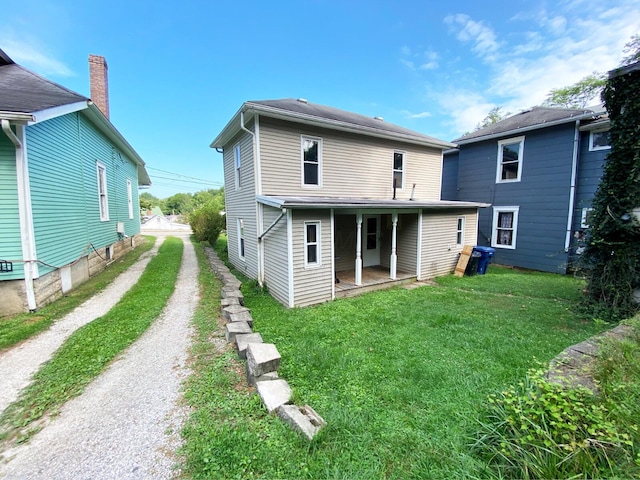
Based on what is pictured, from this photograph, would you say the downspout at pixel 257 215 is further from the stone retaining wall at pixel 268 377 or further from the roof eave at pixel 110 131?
the roof eave at pixel 110 131

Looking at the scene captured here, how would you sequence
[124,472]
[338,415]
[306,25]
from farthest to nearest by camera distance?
1. [306,25]
2. [338,415]
3. [124,472]

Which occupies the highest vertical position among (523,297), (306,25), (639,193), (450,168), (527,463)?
(306,25)

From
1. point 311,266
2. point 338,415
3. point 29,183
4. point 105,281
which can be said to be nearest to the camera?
point 338,415

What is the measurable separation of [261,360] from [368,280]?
18.7 ft

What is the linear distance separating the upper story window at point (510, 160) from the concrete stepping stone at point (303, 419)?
12.5 m

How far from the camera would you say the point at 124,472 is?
2070 millimetres

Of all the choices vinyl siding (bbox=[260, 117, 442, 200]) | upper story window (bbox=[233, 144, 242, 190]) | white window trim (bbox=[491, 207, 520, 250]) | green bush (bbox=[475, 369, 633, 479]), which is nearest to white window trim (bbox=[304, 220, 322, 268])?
vinyl siding (bbox=[260, 117, 442, 200])

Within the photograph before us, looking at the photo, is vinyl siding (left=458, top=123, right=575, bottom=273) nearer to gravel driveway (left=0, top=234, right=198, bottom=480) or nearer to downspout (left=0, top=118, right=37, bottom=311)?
gravel driveway (left=0, top=234, right=198, bottom=480)

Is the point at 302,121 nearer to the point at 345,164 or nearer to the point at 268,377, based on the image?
the point at 345,164

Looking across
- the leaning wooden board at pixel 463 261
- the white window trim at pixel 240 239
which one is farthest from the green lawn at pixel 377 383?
the white window trim at pixel 240 239

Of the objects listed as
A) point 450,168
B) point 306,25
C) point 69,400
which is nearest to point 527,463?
point 69,400

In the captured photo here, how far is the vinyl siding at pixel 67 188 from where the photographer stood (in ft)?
18.5

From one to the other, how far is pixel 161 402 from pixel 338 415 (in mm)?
1955

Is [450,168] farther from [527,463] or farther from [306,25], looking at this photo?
[527,463]
